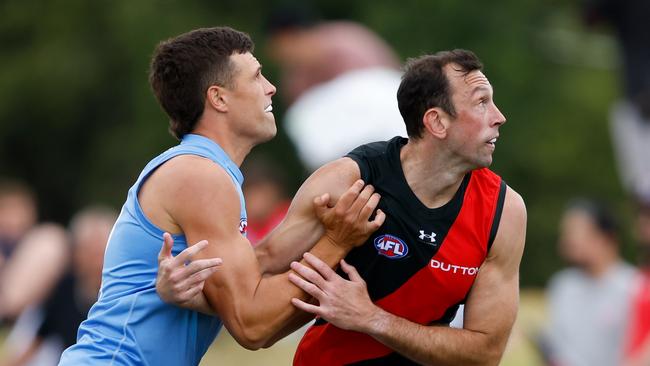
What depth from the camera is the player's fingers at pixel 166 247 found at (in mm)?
4953

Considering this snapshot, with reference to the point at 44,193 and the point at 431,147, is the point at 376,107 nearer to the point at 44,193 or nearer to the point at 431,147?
the point at 431,147

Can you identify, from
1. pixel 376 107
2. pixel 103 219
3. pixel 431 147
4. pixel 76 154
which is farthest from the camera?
pixel 76 154

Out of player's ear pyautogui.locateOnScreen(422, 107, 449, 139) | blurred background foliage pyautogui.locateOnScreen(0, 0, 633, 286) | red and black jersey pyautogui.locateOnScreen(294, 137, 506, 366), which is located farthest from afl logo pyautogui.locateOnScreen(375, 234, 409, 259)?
blurred background foliage pyautogui.locateOnScreen(0, 0, 633, 286)

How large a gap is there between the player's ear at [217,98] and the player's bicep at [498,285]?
1.20 metres

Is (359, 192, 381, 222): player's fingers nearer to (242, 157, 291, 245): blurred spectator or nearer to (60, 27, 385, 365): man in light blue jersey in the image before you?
(60, 27, 385, 365): man in light blue jersey

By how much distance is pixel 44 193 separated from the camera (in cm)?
2502

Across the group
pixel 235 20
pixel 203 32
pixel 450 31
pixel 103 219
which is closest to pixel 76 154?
pixel 235 20

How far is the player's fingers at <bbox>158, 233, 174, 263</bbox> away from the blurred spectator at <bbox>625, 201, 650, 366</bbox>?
457cm

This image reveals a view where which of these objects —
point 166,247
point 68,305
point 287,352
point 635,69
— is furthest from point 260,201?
point 166,247

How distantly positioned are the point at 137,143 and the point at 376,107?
1412 cm

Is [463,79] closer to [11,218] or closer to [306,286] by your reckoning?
[306,286]

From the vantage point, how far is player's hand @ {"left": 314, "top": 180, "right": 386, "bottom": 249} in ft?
17.1

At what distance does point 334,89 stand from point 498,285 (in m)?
3.94

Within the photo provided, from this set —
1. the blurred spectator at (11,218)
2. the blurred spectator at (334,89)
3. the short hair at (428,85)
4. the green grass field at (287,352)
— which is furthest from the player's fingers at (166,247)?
the blurred spectator at (11,218)
